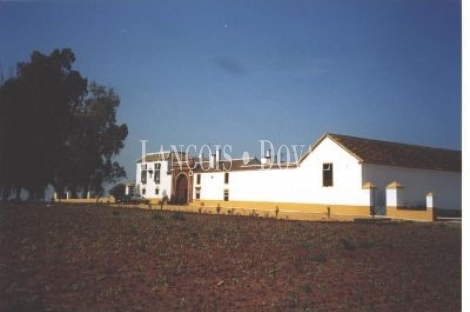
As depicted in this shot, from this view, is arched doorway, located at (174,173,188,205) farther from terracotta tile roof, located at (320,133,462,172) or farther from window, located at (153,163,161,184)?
terracotta tile roof, located at (320,133,462,172)

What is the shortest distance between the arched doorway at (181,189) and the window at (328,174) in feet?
72.0

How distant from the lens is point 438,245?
14.0m

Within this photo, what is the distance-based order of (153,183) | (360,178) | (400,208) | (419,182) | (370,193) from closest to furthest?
(400,208)
(370,193)
(360,178)
(419,182)
(153,183)

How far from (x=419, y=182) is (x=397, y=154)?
2.67 meters

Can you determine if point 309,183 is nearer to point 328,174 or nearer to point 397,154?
point 328,174

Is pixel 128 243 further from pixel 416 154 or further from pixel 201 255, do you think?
pixel 416 154

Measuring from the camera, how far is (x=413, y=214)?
25.6m

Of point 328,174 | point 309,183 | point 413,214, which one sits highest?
point 328,174

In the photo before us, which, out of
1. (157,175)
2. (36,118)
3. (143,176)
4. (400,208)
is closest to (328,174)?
(400,208)

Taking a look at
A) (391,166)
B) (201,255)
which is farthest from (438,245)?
(391,166)

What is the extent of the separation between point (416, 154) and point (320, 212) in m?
9.70

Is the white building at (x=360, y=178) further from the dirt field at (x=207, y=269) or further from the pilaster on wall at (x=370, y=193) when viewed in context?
the dirt field at (x=207, y=269)

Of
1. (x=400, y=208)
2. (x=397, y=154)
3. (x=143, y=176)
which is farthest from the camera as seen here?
(x=143, y=176)
